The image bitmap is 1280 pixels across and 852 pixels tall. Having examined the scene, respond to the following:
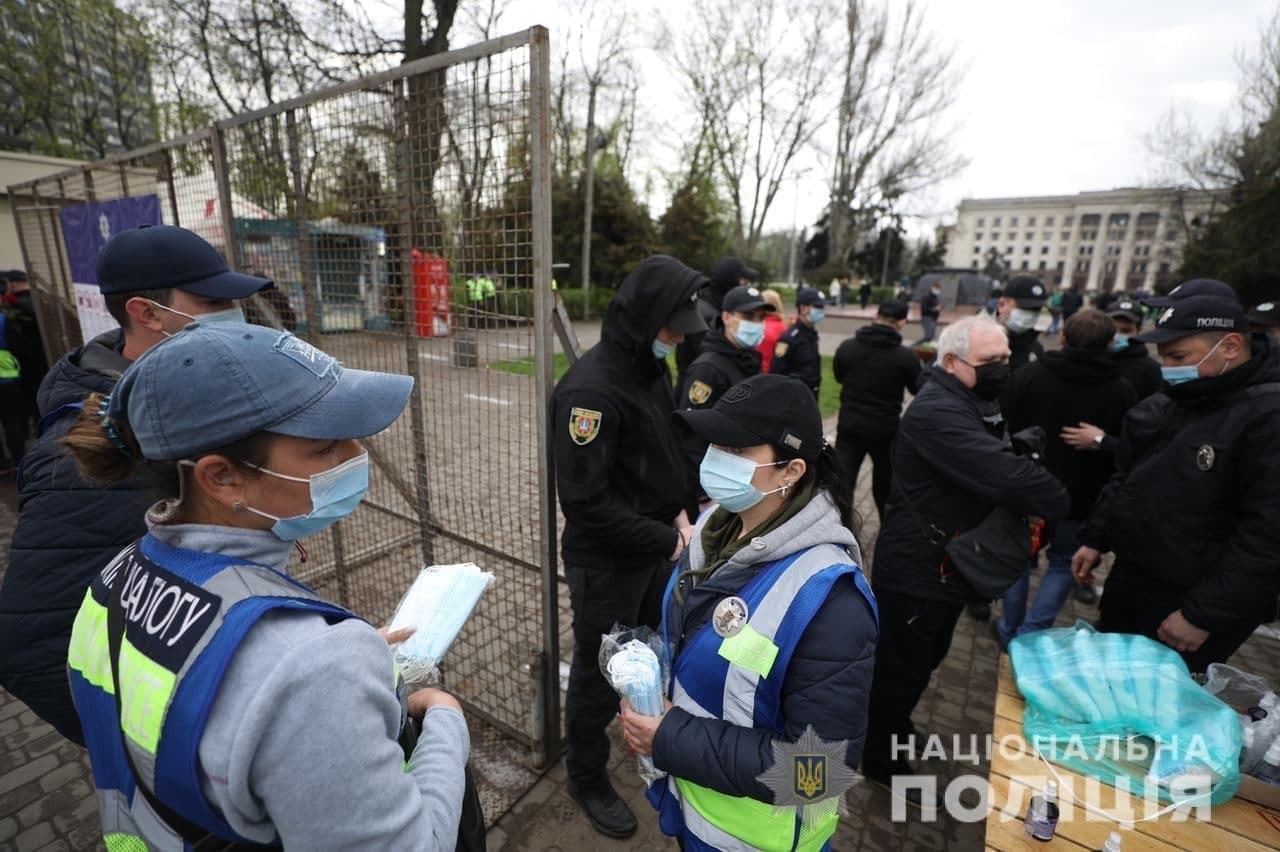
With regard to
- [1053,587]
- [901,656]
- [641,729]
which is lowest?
[1053,587]

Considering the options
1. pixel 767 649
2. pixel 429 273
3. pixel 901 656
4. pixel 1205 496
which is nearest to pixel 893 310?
pixel 1205 496

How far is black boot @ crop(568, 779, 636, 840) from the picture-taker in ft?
8.54

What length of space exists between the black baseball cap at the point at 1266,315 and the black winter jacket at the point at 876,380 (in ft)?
6.31

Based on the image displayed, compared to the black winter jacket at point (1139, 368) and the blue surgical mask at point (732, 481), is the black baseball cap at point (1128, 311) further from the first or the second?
the blue surgical mask at point (732, 481)

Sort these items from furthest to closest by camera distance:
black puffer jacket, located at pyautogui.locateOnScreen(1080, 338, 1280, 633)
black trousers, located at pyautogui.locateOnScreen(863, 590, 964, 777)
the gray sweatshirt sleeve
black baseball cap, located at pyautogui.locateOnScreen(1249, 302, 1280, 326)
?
1. black baseball cap, located at pyautogui.locateOnScreen(1249, 302, 1280, 326)
2. black trousers, located at pyautogui.locateOnScreen(863, 590, 964, 777)
3. black puffer jacket, located at pyautogui.locateOnScreen(1080, 338, 1280, 633)
4. the gray sweatshirt sleeve

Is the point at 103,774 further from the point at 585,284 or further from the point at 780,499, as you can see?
the point at 585,284

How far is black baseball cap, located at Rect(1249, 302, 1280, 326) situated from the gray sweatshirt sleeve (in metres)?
5.01

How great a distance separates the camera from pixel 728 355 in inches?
165

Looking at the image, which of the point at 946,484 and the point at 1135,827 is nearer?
the point at 1135,827

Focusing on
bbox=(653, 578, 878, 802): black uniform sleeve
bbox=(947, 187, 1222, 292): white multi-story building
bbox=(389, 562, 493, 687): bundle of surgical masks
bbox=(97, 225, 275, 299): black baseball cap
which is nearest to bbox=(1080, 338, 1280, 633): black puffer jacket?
bbox=(653, 578, 878, 802): black uniform sleeve

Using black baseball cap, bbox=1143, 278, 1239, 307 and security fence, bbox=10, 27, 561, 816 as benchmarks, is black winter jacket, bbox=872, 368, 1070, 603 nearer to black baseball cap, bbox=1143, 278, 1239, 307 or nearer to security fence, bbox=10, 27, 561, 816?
black baseball cap, bbox=1143, 278, 1239, 307

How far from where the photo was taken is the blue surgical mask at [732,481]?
5.58 feet

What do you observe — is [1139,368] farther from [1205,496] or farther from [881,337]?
[1205,496]

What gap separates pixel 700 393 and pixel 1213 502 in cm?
252
